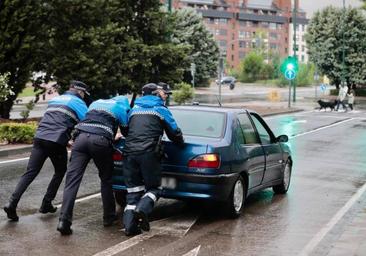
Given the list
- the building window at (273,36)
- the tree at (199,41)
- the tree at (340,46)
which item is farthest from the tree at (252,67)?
the building window at (273,36)

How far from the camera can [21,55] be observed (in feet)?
64.3

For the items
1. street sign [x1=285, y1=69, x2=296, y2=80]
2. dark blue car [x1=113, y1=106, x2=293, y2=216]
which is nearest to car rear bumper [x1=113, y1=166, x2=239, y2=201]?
dark blue car [x1=113, y1=106, x2=293, y2=216]

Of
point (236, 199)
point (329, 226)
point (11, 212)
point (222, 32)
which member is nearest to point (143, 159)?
point (236, 199)

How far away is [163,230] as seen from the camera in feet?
24.0

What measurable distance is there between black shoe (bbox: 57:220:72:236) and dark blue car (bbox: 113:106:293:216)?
1.08 meters

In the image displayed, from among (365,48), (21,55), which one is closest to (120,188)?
(21,55)

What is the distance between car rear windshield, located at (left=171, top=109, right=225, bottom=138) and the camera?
8.20 metres

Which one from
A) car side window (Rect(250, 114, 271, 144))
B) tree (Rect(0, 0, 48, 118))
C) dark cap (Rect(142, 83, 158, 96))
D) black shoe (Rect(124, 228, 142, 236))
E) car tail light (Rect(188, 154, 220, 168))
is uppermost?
tree (Rect(0, 0, 48, 118))

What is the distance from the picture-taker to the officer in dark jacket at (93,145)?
6.99 m

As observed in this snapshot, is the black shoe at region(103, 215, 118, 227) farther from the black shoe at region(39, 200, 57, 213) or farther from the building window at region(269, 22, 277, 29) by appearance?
the building window at region(269, 22, 277, 29)

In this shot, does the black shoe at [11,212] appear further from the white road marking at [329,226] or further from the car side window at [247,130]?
the white road marking at [329,226]

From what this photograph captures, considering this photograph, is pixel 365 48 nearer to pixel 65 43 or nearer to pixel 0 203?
pixel 65 43

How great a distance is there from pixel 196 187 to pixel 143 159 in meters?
0.93

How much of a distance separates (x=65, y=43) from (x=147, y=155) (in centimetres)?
1534
